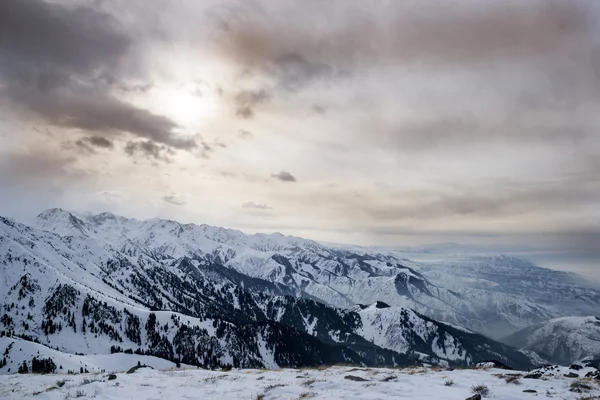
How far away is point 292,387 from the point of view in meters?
23.3

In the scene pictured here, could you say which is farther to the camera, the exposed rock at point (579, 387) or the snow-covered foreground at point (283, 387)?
the exposed rock at point (579, 387)

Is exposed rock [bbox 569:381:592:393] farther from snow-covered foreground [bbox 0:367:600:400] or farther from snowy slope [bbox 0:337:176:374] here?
snowy slope [bbox 0:337:176:374]

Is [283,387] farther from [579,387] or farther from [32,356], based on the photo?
[32,356]

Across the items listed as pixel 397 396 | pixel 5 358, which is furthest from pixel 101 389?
pixel 5 358

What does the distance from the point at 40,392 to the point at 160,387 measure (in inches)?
283

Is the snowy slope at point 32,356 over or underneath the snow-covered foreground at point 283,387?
underneath

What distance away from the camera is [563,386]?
23844 millimetres

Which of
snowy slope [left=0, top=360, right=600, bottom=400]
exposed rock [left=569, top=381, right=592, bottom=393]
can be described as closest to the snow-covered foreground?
snowy slope [left=0, top=360, right=600, bottom=400]

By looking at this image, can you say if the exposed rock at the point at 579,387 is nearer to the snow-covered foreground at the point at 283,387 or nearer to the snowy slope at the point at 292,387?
the snowy slope at the point at 292,387

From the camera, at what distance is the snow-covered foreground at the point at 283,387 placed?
21062mm

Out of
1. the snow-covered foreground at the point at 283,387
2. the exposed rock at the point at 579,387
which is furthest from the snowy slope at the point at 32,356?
the exposed rock at the point at 579,387

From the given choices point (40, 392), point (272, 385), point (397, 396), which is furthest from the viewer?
point (272, 385)

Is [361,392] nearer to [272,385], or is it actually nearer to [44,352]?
[272,385]

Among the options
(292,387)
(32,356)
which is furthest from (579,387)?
(32,356)
